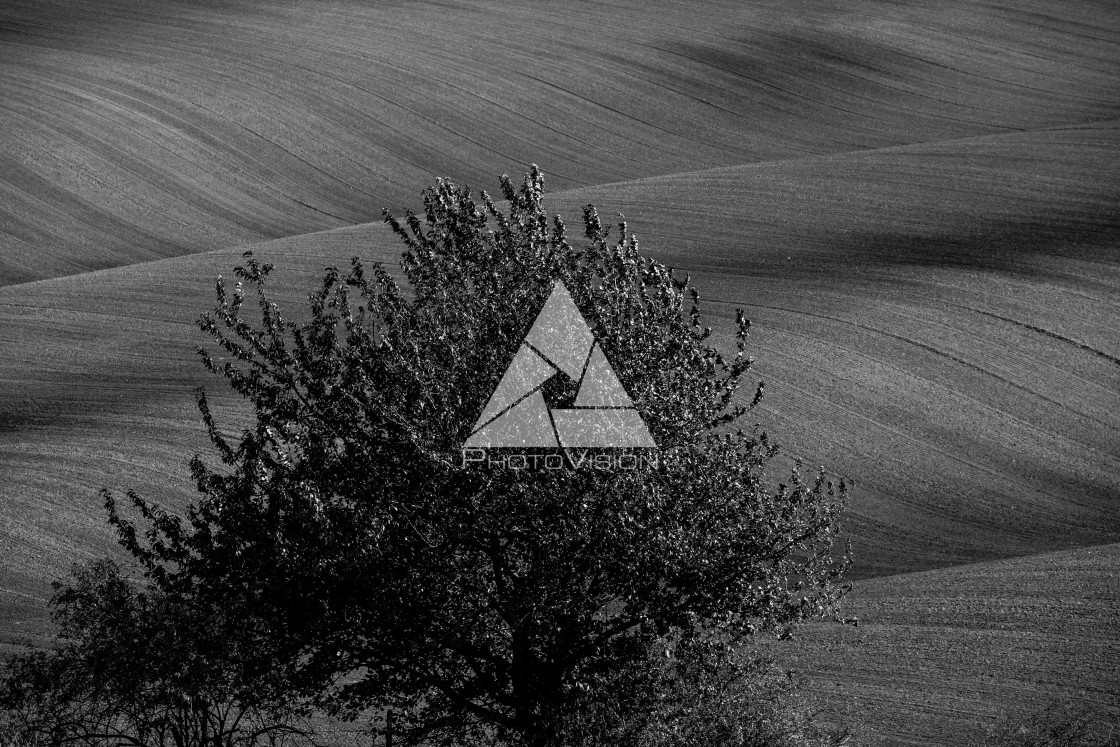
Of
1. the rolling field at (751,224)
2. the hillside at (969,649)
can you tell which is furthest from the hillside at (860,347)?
the hillside at (969,649)

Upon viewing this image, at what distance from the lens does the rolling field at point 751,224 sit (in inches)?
904

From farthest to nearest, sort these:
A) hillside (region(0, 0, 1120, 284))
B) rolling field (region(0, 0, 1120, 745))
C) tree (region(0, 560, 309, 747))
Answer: hillside (region(0, 0, 1120, 284))
rolling field (region(0, 0, 1120, 745))
tree (region(0, 560, 309, 747))

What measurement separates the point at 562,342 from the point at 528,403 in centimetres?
75

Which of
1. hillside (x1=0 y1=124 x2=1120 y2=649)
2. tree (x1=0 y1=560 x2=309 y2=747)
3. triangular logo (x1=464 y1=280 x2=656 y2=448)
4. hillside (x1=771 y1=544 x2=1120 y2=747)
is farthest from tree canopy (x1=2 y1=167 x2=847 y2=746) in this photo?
hillside (x1=0 y1=124 x2=1120 y2=649)

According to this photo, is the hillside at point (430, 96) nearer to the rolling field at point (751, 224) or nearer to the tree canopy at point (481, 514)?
the rolling field at point (751, 224)

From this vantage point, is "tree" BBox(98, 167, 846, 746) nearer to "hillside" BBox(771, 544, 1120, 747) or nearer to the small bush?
the small bush

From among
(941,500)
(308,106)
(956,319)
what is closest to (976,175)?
(956,319)

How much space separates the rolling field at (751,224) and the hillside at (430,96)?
180mm

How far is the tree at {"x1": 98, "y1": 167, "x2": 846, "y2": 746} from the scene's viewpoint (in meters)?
12.2

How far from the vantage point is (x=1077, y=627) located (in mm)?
20328

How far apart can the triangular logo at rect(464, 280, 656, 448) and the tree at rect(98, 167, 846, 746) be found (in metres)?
0.14

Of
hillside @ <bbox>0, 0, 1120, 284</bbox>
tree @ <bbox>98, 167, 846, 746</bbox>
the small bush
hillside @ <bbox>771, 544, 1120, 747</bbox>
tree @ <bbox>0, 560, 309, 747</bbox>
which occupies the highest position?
hillside @ <bbox>0, 0, 1120, 284</bbox>

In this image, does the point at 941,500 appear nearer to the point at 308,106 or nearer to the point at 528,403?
the point at 528,403

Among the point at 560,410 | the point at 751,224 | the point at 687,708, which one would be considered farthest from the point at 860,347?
the point at 560,410
